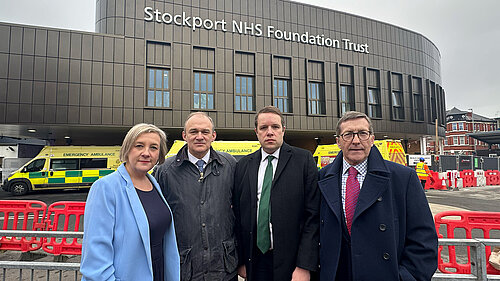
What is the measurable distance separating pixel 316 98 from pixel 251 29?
24.8 ft

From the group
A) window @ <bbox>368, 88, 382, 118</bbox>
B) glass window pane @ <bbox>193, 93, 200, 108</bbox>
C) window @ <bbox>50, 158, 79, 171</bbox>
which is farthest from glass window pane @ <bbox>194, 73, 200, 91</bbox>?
window @ <bbox>368, 88, 382, 118</bbox>

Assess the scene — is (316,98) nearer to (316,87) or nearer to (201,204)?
(316,87)

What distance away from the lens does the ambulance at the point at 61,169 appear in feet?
46.2

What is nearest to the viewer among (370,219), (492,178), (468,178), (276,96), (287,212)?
(370,219)

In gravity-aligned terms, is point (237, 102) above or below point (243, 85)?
below

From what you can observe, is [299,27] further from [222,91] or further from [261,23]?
[222,91]

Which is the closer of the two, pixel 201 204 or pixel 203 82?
pixel 201 204

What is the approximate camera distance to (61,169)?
577 inches

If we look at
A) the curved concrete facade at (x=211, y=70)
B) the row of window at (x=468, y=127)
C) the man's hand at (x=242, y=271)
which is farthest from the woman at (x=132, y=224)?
the row of window at (x=468, y=127)

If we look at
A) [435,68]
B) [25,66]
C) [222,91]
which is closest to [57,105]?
[25,66]

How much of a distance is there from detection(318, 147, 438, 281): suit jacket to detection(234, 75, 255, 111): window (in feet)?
56.7

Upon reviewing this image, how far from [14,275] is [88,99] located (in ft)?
45.2

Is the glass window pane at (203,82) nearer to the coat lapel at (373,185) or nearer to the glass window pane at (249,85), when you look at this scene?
the glass window pane at (249,85)

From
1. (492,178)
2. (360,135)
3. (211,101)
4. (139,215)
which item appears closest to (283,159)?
(360,135)
